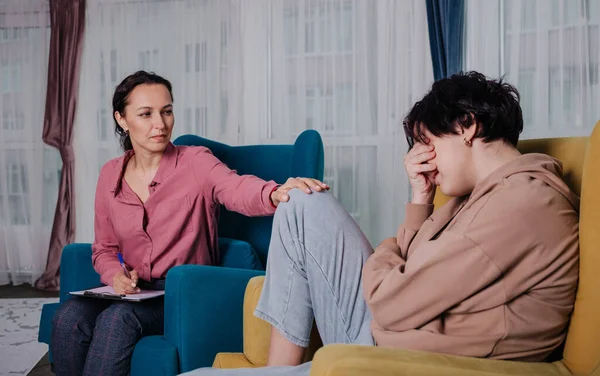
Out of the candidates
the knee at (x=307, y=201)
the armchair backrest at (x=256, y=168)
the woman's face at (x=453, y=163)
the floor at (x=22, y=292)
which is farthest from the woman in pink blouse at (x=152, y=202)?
the floor at (x=22, y=292)

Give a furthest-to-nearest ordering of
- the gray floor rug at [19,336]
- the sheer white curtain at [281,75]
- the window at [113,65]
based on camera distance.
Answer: the window at [113,65] < the sheer white curtain at [281,75] < the gray floor rug at [19,336]

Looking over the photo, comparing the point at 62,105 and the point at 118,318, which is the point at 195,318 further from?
the point at 62,105

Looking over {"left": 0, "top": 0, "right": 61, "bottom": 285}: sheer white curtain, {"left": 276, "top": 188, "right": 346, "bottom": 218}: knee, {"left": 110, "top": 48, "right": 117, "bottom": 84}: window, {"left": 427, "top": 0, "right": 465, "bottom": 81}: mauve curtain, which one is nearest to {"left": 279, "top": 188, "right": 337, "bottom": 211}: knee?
{"left": 276, "top": 188, "right": 346, "bottom": 218}: knee

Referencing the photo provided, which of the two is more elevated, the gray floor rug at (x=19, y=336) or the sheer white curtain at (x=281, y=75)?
the sheer white curtain at (x=281, y=75)

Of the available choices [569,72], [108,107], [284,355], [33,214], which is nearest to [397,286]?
[284,355]

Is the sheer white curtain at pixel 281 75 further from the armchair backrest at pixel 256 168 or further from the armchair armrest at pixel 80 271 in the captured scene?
the armchair armrest at pixel 80 271

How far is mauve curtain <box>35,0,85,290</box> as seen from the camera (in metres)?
4.54

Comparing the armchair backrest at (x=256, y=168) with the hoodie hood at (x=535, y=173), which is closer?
the hoodie hood at (x=535, y=173)

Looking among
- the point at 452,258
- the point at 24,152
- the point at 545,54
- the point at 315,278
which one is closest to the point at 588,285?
the point at 452,258

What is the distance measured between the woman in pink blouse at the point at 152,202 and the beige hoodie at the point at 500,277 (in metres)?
0.87

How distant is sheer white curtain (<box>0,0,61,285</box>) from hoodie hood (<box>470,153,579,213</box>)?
408 cm

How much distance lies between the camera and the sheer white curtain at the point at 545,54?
10.9 feet

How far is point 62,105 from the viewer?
4.59 meters

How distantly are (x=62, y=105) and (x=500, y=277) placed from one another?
4005mm
